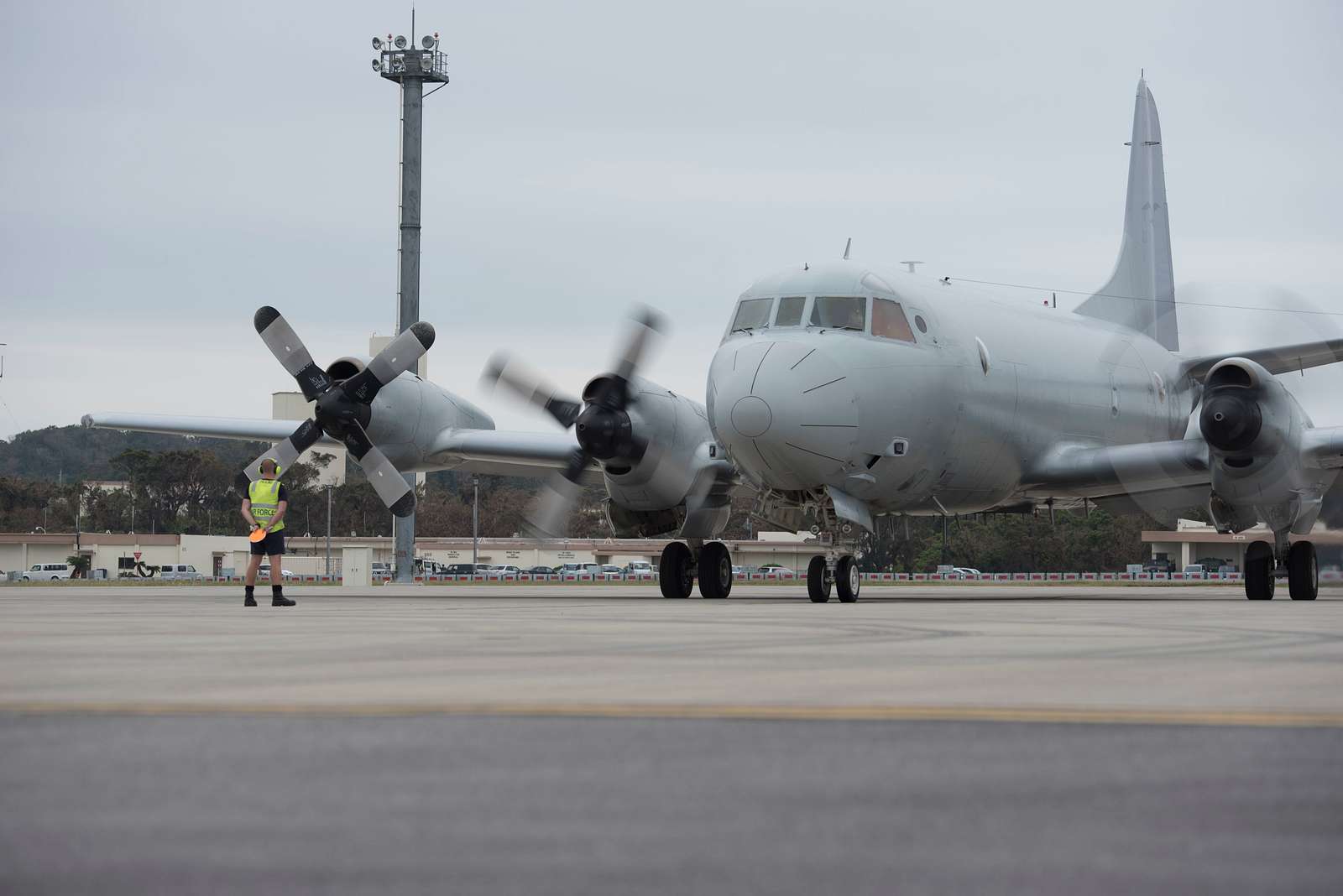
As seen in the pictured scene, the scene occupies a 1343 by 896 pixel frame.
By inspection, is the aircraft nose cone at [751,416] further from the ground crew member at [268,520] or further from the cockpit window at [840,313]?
the ground crew member at [268,520]

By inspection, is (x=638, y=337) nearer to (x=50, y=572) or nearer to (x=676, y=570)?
(x=676, y=570)

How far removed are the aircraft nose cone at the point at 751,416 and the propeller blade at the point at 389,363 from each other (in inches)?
251

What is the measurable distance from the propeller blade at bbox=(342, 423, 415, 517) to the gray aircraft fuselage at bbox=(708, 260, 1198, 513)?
19.8 feet

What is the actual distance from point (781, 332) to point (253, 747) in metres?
17.2

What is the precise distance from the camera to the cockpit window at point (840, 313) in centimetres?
2272

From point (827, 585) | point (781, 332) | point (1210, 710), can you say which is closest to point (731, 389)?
point (781, 332)

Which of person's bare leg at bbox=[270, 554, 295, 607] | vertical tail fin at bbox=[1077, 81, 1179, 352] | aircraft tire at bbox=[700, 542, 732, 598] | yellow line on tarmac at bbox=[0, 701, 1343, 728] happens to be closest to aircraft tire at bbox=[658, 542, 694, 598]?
aircraft tire at bbox=[700, 542, 732, 598]

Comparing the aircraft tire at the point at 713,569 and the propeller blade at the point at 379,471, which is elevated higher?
the propeller blade at the point at 379,471

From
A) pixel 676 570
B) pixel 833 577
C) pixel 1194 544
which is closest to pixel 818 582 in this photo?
pixel 833 577

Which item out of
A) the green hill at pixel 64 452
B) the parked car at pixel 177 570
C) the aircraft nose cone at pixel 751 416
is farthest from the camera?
the green hill at pixel 64 452

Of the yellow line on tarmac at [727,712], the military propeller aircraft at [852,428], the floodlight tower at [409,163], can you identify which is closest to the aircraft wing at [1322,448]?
the military propeller aircraft at [852,428]

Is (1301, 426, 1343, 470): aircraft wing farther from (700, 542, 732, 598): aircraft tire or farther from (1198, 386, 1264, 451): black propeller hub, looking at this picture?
(700, 542, 732, 598): aircraft tire

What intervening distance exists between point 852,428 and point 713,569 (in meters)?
5.11

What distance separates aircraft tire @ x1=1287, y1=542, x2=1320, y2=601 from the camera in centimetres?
2620
